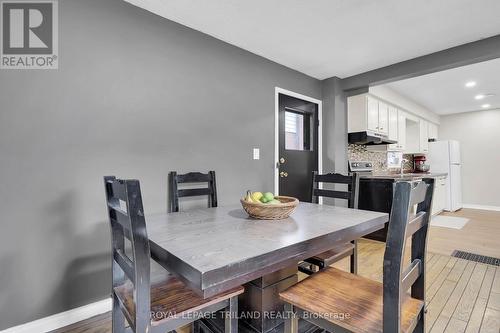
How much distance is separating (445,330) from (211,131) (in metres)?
2.28

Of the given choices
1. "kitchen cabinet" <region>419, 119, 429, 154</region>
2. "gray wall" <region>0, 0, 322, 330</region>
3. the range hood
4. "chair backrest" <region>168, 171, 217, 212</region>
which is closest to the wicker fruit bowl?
"chair backrest" <region>168, 171, 217, 212</region>

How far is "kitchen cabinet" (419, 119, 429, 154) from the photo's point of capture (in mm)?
5522

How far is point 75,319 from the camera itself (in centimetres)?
168

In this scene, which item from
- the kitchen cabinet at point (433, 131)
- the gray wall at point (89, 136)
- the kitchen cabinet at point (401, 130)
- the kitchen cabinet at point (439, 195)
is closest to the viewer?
the gray wall at point (89, 136)

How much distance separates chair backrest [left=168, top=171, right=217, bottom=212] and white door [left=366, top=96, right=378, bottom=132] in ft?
8.82

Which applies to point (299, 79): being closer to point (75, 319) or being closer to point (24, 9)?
point (24, 9)

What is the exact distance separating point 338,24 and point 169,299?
2466 mm

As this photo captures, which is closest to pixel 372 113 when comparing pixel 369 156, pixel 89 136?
pixel 369 156

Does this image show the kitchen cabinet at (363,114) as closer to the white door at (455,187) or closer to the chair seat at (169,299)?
the white door at (455,187)

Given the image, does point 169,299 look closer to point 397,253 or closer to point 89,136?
point 397,253

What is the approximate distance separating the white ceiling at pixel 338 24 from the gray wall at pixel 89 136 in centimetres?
29

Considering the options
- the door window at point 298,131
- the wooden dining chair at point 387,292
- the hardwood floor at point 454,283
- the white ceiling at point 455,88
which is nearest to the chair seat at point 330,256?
the wooden dining chair at point 387,292

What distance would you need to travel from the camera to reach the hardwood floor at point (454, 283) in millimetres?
1650

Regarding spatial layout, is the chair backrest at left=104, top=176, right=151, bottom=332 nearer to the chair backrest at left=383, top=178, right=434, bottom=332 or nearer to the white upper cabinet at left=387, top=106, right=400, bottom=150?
the chair backrest at left=383, top=178, right=434, bottom=332
